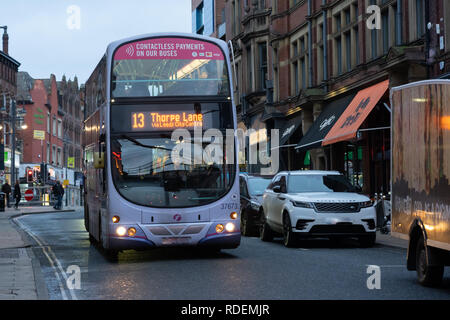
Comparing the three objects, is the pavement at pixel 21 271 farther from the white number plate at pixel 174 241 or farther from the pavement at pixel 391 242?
the white number plate at pixel 174 241

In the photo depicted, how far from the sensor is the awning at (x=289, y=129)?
36.5 metres

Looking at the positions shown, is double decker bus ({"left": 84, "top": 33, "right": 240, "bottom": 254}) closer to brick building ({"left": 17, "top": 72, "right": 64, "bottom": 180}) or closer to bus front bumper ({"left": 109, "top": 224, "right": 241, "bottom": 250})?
bus front bumper ({"left": 109, "top": 224, "right": 241, "bottom": 250})

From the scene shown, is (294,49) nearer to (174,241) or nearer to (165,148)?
(165,148)

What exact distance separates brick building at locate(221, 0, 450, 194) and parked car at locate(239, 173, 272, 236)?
11.9 ft

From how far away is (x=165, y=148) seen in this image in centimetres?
1512

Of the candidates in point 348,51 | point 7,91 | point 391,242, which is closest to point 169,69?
point 391,242

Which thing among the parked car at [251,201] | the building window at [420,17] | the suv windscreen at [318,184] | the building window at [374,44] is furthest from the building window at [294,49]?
the suv windscreen at [318,184]

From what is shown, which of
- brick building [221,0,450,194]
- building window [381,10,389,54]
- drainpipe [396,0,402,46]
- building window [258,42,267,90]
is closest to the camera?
brick building [221,0,450,194]

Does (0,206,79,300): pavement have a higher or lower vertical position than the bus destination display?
lower

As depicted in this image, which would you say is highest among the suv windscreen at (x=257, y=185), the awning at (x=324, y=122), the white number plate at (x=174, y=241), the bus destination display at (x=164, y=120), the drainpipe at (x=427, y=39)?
the drainpipe at (x=427, y=39)

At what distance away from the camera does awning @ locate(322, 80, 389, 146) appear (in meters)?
25.8

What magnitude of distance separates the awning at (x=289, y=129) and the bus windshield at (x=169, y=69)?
68.8 ft

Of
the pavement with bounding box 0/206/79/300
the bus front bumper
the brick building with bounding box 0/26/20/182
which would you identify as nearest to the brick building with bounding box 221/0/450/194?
the bus front bumper

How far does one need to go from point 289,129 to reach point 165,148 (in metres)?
22.7
